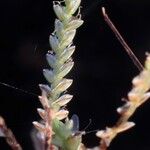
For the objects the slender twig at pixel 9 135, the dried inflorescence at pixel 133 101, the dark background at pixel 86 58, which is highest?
the dark background at pixel 86 58

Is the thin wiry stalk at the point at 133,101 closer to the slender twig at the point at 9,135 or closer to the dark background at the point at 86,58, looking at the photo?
the slender twig at the point at 9,135

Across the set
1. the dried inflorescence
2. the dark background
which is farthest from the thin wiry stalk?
the dark background

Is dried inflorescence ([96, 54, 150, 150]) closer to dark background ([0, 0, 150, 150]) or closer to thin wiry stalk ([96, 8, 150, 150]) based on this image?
thin wiry stalk ([96, 8, 150, 150])

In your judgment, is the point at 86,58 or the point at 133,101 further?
the point at 86,58

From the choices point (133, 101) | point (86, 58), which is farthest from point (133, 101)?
point (86, 58)

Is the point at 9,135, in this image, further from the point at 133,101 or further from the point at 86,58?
the point at 86,58

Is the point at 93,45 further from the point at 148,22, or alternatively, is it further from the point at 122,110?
the point at 122,110

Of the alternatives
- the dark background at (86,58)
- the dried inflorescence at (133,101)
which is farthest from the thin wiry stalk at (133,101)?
the dark background at (86,58)

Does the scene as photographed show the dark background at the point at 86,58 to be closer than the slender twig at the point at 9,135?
No

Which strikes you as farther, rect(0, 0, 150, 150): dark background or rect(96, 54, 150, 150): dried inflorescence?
rect(0, 0, 150, 150): dark background
